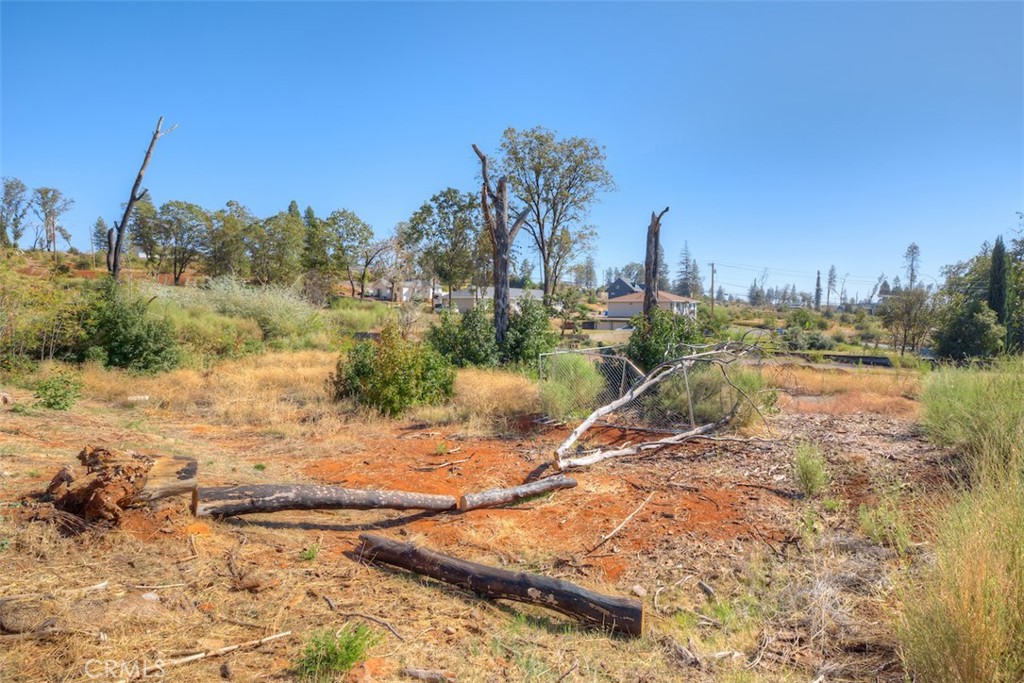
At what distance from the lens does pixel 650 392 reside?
9164mm

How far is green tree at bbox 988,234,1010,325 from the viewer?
1773 centimetres

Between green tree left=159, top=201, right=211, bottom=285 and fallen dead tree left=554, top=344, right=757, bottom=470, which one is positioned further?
green tree left=159, top=201, right=211, bottom=285

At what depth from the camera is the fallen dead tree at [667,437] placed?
6621mm

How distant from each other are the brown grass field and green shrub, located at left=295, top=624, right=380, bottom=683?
2.9 inches

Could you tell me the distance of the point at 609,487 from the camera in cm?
611

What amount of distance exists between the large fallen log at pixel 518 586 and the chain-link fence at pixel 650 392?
4741 millimetres

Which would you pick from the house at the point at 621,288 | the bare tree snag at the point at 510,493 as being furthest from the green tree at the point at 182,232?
the house at the point at 621,288

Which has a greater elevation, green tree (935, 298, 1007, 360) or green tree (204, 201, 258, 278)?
green tree (204, 201, 258, 278)

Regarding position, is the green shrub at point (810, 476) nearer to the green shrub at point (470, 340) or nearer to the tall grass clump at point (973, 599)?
the tall grass clump at point (973, 599)

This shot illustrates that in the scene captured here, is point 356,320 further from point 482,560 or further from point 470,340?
point 482,560

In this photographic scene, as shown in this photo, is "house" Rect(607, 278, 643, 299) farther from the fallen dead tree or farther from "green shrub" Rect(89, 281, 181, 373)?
the fallen dead tree

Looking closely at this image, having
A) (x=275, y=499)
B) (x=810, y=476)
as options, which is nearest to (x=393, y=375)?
(x=275, y=499)

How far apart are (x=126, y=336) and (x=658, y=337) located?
39.7ft

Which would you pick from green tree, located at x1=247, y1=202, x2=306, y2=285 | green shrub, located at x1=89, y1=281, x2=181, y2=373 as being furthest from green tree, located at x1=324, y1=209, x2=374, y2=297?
green shrub, located at x1=89, y1=281, x2=181, y2=373
